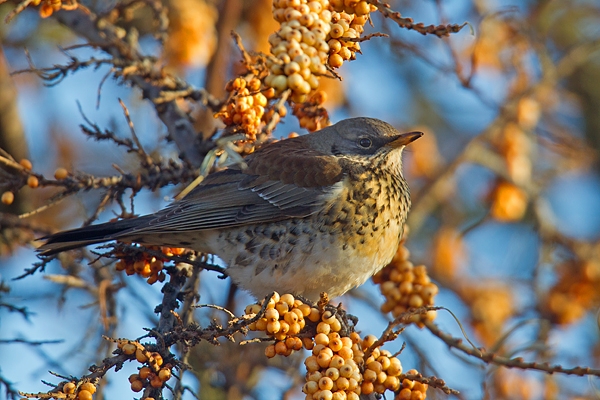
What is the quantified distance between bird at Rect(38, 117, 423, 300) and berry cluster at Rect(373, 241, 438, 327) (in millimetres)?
109

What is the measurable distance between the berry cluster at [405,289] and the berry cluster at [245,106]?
104 centimetres

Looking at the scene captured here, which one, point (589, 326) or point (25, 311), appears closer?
point (25, 311)

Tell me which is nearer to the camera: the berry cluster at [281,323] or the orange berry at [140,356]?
the orange berry at [140,356]

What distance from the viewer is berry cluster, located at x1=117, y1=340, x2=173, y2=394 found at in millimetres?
2521

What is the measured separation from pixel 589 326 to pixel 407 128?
87.5 inches

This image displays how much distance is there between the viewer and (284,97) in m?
2.77

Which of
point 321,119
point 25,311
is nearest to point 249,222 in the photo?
point 321,119

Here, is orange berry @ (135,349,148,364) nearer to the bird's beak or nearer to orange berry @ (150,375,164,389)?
orange berry @ (150,375,164,389)

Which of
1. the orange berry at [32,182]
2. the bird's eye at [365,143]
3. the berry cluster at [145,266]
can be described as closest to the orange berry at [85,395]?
the berry cluster at [145,266]

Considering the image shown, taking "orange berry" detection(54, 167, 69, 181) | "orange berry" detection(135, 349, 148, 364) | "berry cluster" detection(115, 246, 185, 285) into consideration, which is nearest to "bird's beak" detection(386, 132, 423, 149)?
"berry cluster" detection(115, 246, 185, 285)

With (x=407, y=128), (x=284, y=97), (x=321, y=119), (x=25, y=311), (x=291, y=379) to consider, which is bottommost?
(x=25, y=311)

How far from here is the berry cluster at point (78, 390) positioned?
7.70ft

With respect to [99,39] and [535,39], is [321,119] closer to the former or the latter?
[99,39]

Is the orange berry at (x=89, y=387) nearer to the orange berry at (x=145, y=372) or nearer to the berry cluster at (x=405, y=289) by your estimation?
the orange berry at (x=145, y=372)
